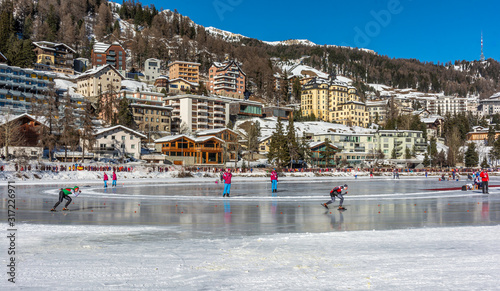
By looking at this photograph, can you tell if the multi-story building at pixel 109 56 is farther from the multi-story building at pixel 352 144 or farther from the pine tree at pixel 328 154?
the pine tree at pixel 328 154

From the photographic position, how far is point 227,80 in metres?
122

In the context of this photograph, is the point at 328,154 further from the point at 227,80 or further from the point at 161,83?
the point at 161,83

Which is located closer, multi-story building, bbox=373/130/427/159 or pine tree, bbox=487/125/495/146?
multi-story building, bbox=373/130/427/159

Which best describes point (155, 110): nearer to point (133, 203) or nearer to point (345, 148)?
point (345, 148)

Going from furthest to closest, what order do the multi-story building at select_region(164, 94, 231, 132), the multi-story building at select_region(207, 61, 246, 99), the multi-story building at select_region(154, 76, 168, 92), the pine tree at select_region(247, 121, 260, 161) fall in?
the multi-story building at select_region(207, 61, 246, 99) → the multi-story building at select_region(154, 76, 168, 92) → the multi-story building at select_region(164, 94, 231, 132) → the pine tree at select_region(247, 121, 260, 161)

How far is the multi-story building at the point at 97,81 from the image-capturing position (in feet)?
323

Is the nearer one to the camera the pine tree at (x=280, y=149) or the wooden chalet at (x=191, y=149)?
the pine tree at (x=280, y=149)

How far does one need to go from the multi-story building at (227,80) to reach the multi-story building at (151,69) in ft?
57.9

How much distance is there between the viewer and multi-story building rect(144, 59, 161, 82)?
416ft

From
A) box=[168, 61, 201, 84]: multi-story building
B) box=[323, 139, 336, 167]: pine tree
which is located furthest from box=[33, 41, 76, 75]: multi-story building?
box=[323, 139, 336, 167]: pine tree

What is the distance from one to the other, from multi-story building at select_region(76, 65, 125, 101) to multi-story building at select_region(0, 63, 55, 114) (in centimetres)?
1502

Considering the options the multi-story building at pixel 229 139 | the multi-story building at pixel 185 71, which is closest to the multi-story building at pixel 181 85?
the multi-story building at pixel 185 71

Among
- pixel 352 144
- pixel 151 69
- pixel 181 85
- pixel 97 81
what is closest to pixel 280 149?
pixel 352 144

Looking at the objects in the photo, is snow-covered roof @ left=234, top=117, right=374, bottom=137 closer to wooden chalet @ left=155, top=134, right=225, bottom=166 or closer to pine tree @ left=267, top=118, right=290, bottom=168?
wooden chalet @ left=155, top=134, right=225, bottom=166
